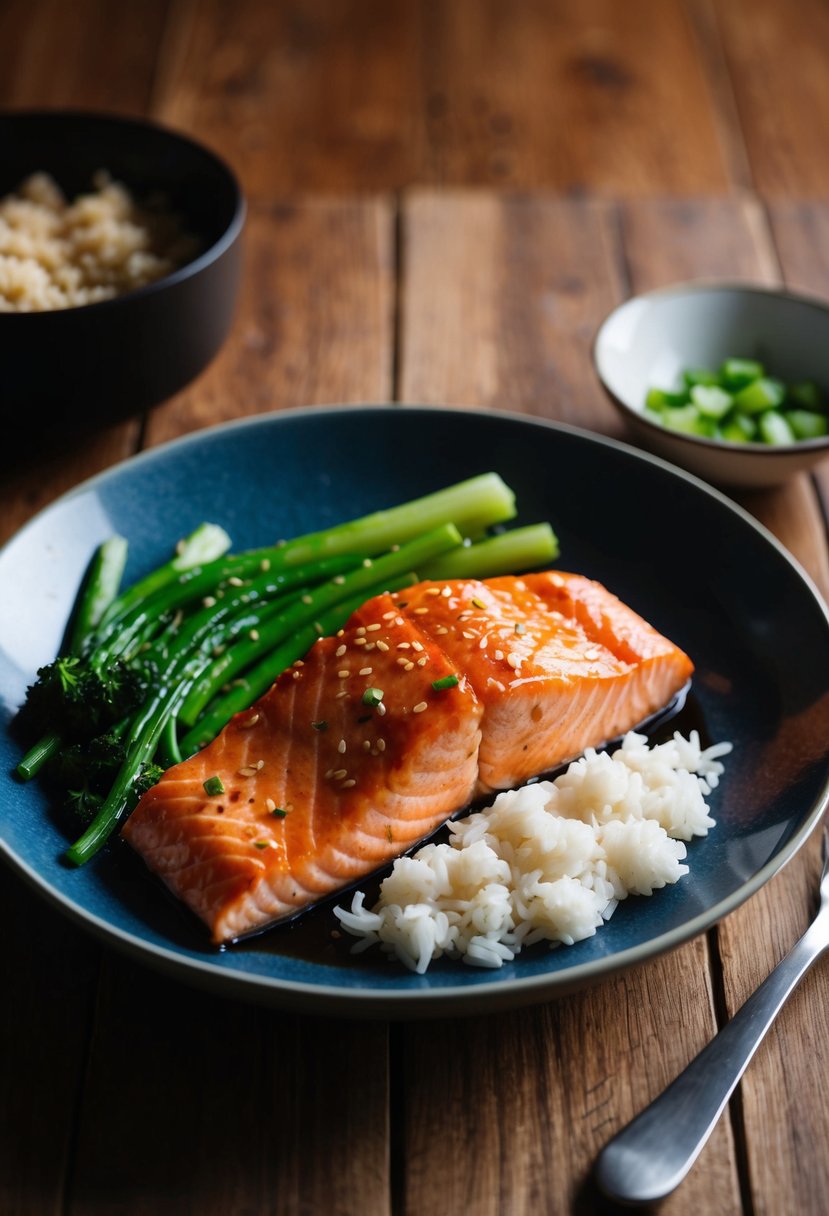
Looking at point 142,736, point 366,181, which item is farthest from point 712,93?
point 142,736

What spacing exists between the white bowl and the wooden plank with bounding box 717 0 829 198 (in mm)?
1489

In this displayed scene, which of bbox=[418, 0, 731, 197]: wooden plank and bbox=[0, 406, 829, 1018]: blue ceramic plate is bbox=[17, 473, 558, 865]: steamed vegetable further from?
bbox=[418, 0, 731, 197]: wooden plank

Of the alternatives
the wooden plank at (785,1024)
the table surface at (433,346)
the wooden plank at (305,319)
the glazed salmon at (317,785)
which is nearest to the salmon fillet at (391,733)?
the glazed salmon at (317,785)

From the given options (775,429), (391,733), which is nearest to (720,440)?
(775,429)

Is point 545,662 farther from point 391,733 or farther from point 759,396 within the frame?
point 759,396

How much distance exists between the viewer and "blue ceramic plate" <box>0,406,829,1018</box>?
7.45ft

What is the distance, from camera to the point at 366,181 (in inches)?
211

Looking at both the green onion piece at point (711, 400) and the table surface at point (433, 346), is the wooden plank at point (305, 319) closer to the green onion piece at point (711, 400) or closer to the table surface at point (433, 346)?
the table surface at point (433, 346)

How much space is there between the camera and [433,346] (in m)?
4.36

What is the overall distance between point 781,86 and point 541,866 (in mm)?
5120

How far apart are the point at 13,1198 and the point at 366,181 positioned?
4.36 meters

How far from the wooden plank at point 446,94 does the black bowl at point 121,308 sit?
3.57 feet

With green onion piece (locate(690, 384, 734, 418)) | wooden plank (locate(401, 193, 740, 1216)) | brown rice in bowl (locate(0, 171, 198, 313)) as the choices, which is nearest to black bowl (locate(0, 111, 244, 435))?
brown rice in bowl (locate(0, 171, 198, 313))

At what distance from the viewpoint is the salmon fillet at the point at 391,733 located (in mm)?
2475
